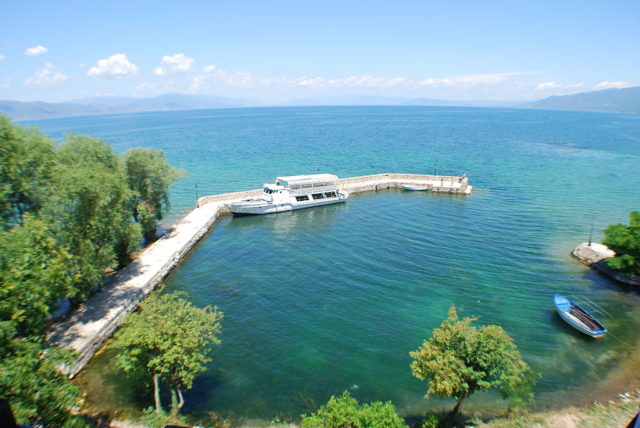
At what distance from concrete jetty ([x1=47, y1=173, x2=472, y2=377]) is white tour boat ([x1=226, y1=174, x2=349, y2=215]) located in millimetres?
3974

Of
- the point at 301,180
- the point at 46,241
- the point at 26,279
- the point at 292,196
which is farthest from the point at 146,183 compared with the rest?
the point at 301,180

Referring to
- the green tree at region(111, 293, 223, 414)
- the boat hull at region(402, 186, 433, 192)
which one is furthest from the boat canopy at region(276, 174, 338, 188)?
the green tree at region(111, 293, 223, 414)

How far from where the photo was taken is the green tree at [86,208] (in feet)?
83.2

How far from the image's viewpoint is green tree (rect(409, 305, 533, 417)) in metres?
17.0

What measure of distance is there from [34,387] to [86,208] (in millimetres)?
16866

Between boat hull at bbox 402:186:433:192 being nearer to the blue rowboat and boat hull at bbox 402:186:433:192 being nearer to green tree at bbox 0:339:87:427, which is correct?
the blue rowboat

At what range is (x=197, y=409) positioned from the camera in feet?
68.0

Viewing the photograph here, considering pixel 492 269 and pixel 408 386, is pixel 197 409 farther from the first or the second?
pixel 492 269

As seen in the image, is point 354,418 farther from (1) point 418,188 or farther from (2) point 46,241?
(1) point 418,188

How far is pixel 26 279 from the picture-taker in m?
18.6

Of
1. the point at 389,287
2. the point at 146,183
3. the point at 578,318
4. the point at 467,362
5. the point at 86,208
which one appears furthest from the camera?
the point at 146,183

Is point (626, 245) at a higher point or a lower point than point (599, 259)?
higher

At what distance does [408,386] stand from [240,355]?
460 inches

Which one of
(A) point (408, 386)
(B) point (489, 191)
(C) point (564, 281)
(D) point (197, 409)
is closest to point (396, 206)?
(B) point (489, 191)
